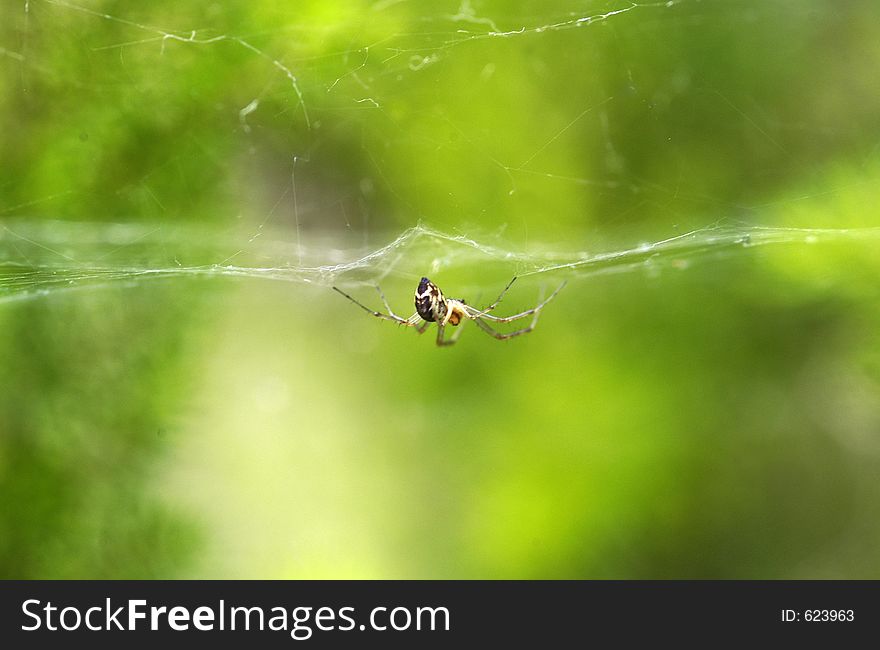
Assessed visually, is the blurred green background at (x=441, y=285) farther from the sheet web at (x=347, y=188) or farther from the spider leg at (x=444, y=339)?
the spider leg at (x=444, y=339)

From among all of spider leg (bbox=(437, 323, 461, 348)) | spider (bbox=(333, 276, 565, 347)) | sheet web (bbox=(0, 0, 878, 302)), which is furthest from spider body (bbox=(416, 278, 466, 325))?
sheet web (bbox=(0, 0, 878, 302))

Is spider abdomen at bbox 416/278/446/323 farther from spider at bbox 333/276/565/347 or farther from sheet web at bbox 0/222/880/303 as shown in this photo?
sheet web at bbox 0/222/880/303

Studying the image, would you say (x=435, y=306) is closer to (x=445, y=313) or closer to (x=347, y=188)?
(x=445, y=313)

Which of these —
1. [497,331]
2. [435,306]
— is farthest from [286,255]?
[497,331]

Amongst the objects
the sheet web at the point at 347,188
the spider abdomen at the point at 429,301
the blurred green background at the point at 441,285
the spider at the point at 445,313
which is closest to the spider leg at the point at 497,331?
the spider at the point at 445,313

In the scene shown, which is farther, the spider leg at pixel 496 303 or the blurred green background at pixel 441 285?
the spider leg at pixel 496 303
